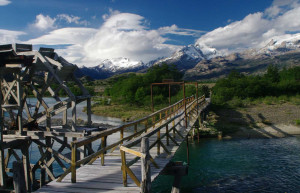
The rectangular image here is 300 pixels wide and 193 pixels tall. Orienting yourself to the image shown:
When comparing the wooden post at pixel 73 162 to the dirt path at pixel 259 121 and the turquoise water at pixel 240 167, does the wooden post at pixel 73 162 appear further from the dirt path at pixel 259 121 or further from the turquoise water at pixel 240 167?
the dirt path at pixel 259 121

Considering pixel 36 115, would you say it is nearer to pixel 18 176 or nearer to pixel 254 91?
pixel 18 176

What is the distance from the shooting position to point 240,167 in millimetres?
19391

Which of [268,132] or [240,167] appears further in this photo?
[268,132]

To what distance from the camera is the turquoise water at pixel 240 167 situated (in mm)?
15820

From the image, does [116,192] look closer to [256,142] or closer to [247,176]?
[247,176]

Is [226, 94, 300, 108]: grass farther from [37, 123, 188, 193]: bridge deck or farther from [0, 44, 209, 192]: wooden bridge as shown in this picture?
[37, 123, 188, 193]: bridge deck

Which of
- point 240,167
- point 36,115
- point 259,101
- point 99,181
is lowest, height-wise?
point 240,167

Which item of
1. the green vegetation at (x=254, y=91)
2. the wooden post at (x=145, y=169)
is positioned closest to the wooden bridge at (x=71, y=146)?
the wooden post at (x=145, y=169)

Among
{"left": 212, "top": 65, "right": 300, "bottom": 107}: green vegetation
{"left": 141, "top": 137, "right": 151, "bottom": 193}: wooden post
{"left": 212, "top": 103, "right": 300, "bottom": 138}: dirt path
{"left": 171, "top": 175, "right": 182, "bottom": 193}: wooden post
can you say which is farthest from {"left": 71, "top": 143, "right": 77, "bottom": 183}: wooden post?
{"left": 212, "top": 65, "right": 300, "bottom": 107}: green vegetation

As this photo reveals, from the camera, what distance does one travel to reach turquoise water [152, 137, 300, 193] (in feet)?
51.9

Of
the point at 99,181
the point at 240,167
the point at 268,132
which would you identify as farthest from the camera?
the point at 268,132

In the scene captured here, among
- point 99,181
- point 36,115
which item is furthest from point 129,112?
point 99,181

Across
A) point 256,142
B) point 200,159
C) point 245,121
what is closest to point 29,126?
point 200,159

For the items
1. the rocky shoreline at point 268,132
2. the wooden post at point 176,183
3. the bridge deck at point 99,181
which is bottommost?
the rocky shoreline at point 268,132
